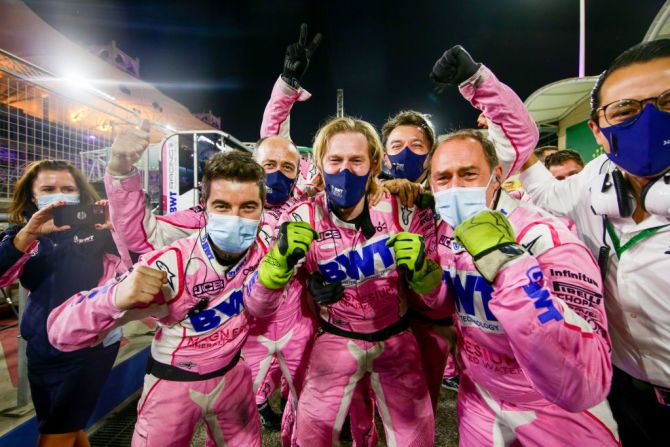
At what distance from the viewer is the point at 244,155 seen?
2.19 meters

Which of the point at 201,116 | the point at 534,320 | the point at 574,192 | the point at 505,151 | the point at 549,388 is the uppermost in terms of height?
the point at 201,116

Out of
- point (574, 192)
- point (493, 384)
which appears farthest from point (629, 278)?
point (493, 384)

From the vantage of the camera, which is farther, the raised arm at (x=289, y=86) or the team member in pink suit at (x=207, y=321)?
the raised arm at (x=289, y=86)

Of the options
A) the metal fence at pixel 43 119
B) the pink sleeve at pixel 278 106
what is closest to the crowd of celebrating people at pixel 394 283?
the pink sleeve at pixel 278 106

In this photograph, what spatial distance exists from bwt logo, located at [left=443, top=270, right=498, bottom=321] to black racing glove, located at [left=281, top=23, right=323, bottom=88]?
255cm

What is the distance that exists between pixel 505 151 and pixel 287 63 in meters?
2.39

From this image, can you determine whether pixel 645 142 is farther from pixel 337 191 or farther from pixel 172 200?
pixel 172 200

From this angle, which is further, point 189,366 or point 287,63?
point 287,63

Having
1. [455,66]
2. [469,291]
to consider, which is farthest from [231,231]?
[455,66]

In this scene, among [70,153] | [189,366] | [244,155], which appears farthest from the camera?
[70,153]

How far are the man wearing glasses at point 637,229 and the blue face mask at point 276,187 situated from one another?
2.18 m

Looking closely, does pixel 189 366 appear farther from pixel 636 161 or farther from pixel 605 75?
pixel 605 75

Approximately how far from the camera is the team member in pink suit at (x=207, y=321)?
1.79 meters

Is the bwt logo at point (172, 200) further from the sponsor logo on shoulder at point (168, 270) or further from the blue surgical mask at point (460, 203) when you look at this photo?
the blue surgical mask at point (460, 203)
